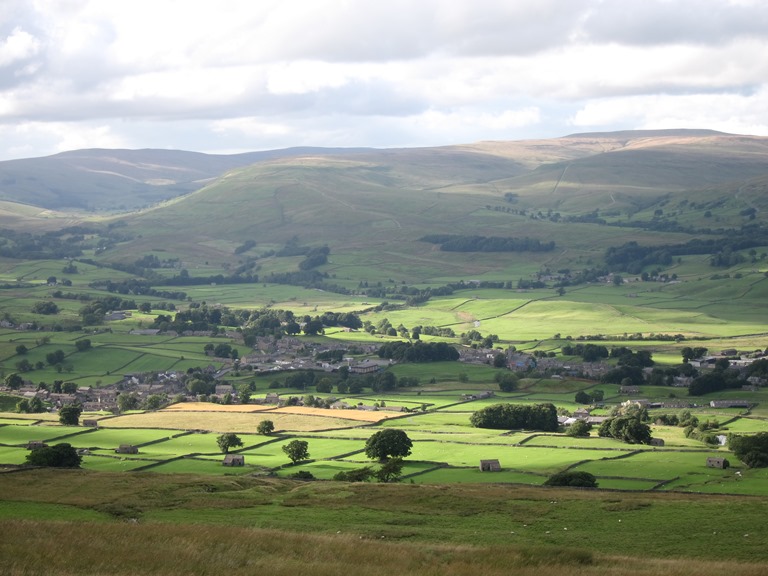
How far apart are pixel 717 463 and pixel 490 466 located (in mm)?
15347

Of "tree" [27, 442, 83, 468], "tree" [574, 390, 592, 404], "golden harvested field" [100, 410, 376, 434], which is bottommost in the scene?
"tree" [574, 390, 592, 404]

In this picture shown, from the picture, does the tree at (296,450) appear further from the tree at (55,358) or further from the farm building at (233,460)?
the tree at (55,358)

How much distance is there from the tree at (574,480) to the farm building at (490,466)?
22.2 feet

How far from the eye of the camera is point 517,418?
100 m

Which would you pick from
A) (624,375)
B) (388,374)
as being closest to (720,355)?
(624,375)

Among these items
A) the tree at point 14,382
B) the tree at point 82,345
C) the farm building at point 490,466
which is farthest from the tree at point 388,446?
the tree at point 82,345

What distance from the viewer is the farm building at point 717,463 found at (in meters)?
71.3

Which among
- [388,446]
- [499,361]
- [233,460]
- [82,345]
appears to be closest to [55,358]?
[82,345]

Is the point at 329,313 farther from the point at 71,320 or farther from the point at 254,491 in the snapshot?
the point at 254,491

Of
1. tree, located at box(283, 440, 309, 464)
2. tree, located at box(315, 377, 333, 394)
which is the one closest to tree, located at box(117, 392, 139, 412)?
tree, located at box(315, 377, 333, 394)

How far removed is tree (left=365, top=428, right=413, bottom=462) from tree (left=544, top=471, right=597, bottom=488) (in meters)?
15.3

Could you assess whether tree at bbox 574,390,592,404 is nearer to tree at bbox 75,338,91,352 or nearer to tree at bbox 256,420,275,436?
tree at bbox 256,420,275,436

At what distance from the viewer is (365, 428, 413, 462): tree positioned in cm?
7844

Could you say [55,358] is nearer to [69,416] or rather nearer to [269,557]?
[69,416]
